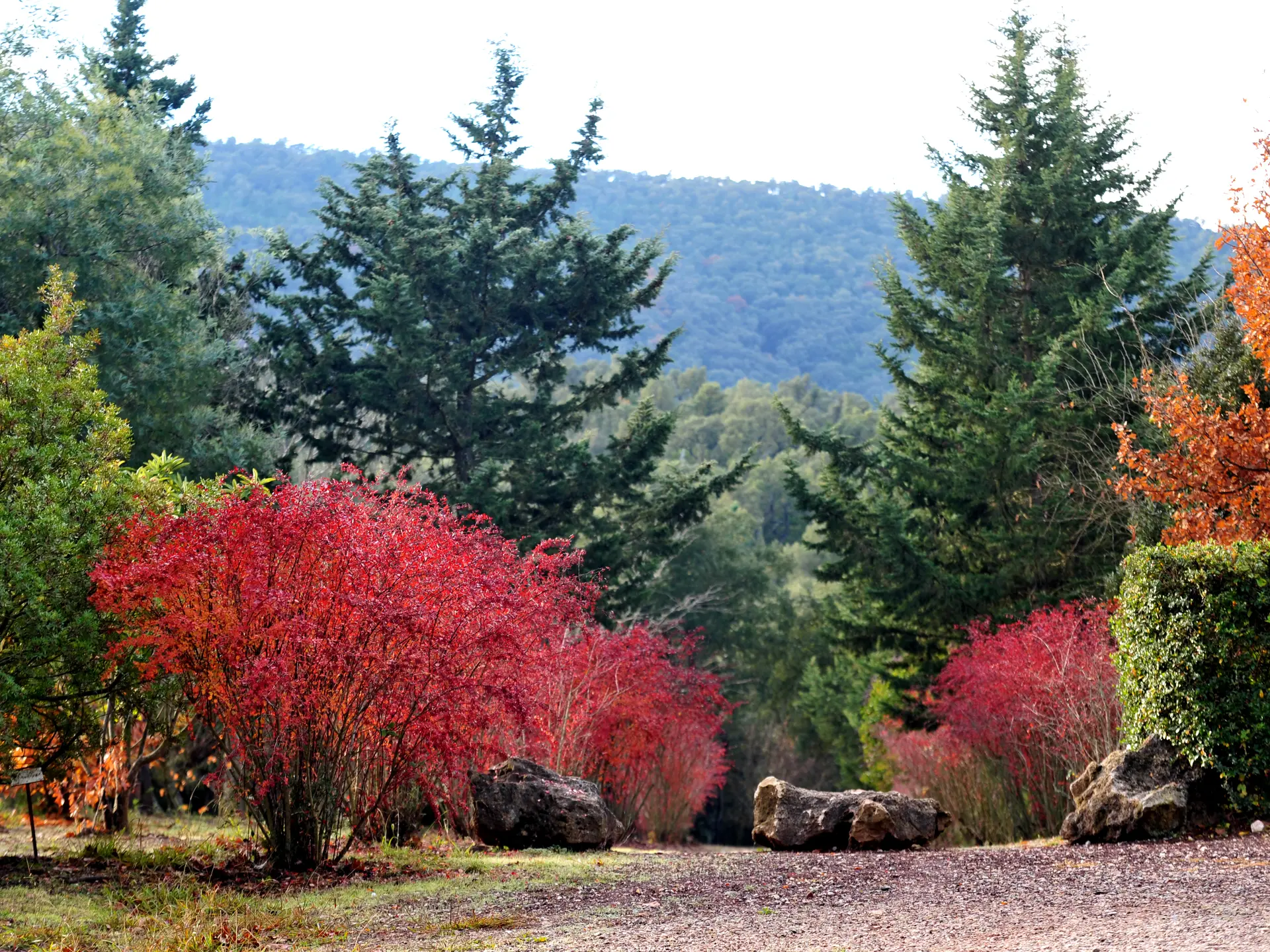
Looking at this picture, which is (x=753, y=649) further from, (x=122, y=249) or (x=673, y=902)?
(x=673, y=902)

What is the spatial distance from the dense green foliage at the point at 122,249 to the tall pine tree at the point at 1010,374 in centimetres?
921

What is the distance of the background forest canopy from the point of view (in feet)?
51.8

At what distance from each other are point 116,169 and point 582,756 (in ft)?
36.4

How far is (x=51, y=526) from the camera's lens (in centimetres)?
668

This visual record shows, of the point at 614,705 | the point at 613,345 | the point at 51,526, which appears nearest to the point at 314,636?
the point at 51,526

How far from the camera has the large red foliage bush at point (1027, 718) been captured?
1066cm

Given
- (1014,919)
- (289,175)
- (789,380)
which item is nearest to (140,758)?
(1014,919)

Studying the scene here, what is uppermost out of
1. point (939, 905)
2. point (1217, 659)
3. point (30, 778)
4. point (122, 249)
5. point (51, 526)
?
point (122, 249)

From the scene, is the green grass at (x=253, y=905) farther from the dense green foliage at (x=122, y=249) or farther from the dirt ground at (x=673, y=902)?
the dense green foliage at (x=122, y=249)

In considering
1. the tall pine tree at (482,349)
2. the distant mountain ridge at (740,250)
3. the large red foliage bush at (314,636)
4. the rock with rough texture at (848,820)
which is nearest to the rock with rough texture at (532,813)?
the large red foliage bush at (314,636)

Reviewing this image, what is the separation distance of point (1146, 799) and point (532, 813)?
459 cm

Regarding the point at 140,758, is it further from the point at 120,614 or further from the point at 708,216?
the point at 708,216

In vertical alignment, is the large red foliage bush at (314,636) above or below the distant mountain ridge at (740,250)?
below

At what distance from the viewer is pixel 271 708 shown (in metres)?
6.96
